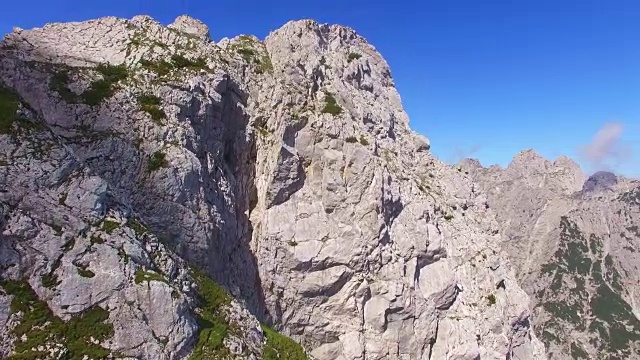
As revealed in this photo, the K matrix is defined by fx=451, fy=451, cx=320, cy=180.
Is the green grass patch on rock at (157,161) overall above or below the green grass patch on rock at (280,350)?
above

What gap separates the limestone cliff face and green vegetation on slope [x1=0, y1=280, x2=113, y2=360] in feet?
0.29

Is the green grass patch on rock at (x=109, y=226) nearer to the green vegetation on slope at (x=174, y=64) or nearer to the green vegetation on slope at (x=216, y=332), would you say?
the green vegetation on slope at (x=216, y=332)

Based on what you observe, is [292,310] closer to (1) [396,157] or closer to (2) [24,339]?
(1) [396,157]

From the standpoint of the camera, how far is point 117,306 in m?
22.8

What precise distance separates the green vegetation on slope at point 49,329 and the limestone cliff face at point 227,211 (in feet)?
0.29

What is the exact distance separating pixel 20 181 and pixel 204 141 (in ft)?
62.4

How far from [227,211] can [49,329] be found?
72.7 ft

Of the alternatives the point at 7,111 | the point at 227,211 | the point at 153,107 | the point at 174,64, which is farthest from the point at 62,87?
the point at 227,211

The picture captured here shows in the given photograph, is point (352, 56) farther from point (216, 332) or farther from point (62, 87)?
point (216, 332)

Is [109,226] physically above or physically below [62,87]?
below

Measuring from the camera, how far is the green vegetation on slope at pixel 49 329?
20484mm

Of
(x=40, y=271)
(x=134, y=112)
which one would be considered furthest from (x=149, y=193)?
(x=40, y=271)

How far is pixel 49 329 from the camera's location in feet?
69.1


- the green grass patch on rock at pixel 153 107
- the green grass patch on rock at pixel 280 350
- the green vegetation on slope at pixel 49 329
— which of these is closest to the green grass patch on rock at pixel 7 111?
the green vegetation on slope at pixel 49 329
